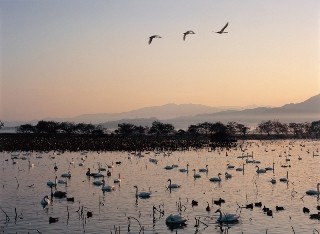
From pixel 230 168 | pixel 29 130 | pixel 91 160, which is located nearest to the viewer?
pixel 230 168

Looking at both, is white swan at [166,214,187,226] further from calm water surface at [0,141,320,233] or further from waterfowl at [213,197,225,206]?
waterfowl at [213,197,225,206]

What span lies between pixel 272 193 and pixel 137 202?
1138 cm

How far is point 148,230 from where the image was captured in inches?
995

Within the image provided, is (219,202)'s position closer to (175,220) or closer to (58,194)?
(175,220)

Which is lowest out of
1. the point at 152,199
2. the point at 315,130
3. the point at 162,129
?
the point at 152,199

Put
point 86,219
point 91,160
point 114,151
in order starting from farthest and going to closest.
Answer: point 114,151
point 91,160
point 86,219

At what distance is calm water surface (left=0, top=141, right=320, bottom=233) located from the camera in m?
26.2

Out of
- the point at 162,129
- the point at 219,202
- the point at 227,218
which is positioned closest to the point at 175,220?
the point at 227,218

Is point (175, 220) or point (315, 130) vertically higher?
point (315, 130)

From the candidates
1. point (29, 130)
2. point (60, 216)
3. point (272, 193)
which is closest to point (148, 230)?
point (60, 216)

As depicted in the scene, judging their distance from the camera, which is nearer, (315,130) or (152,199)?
(152,199)

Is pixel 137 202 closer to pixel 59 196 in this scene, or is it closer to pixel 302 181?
pixel 59 196

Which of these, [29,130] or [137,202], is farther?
[29,130]

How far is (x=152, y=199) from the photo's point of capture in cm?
3466
